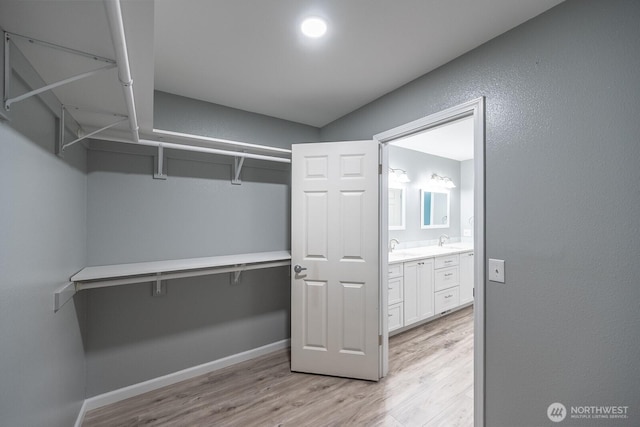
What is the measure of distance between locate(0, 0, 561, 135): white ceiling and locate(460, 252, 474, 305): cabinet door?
3006 mm

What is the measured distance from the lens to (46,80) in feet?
3.89

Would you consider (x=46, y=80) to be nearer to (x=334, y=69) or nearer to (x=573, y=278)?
(x=334, y=69)

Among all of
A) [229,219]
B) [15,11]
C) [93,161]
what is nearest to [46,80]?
[15,11]

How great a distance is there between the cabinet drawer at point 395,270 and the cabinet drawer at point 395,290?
0.16 ft

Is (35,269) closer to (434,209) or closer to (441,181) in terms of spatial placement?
(434,209)

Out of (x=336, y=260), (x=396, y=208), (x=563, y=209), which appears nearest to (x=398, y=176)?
(x=396, y=208)

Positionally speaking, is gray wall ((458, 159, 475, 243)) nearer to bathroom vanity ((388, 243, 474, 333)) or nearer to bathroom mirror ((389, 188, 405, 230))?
bathroom vanity ((388, 243, 474, 333))

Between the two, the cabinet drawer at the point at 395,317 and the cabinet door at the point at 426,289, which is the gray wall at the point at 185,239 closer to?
the cabinet drawer at the point at 395,317

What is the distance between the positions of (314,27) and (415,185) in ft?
10.8

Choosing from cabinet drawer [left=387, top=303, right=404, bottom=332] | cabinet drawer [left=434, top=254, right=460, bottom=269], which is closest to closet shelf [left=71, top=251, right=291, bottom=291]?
cabinet drawer [left=387, top=303, right=404, bottom=332]

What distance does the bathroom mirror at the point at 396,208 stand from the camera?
12.9 feet

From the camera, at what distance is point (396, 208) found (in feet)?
13.1

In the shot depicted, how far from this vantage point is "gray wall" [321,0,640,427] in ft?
3.61

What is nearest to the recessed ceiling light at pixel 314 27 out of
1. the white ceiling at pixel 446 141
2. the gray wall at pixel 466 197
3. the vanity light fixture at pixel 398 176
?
the white ceiling at pixel 446 141
